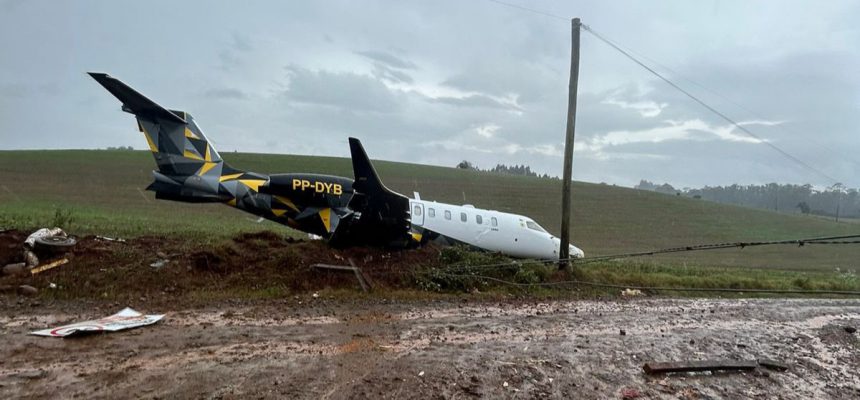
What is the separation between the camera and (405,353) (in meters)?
6.82

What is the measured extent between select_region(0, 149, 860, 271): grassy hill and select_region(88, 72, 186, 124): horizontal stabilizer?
393 centimetres

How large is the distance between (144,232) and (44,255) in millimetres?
5763

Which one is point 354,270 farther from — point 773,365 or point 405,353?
point 773,365

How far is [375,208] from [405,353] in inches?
248

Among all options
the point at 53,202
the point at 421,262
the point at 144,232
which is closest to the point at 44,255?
the point at 144,232

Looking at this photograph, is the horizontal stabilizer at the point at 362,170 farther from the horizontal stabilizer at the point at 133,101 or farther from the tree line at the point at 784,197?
the tree line at the point at 784,197

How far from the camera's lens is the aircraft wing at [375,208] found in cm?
1188

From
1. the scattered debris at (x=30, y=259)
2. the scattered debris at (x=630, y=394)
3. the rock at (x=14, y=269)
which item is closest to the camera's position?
the scattered debris at (x=630, y=394)

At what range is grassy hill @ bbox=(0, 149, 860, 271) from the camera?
27938 millimetres

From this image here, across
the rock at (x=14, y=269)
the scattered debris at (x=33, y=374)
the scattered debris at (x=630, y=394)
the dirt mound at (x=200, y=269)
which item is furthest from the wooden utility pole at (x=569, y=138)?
the rock at (x=14, y=269)

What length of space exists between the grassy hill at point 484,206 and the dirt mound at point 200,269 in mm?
3163

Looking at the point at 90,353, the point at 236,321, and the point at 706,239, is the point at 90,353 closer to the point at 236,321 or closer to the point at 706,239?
the point at 236,321

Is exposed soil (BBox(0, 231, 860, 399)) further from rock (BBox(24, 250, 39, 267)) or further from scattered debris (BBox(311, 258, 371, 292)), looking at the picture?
rock (BBox(24, 250, 39, 267))

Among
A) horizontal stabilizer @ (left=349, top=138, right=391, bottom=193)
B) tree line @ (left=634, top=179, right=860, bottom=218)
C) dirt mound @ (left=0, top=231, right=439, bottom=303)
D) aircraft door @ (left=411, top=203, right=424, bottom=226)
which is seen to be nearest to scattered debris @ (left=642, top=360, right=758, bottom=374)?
dirt mound @ (left=0, top=231, right=439, bottom=303)
